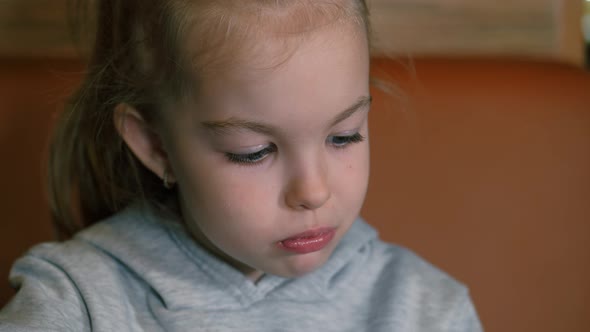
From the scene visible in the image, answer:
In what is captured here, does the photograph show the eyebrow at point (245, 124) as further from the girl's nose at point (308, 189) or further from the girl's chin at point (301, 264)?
the girl's chin at point (301, 264)

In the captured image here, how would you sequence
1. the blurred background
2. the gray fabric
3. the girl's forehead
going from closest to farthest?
1. the girl's forehead
2. the gray fabric
3. the blurred background

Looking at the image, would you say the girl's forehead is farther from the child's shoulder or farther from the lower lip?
the child's shoulder

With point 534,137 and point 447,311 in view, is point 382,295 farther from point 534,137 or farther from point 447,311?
point 534,137

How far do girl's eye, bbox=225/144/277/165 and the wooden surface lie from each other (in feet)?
1.53

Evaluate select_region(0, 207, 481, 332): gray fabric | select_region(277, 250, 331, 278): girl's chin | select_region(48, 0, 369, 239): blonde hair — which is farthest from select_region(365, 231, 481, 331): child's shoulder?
select_region(48, 0, 369, 239): blonde hair

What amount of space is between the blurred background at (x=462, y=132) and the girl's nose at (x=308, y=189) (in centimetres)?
43

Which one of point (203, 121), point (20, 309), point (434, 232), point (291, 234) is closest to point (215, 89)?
point (203, 121)

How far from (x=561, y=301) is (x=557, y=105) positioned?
0.28m

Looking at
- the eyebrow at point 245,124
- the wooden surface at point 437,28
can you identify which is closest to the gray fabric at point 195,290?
the eyebrow at point 245,124

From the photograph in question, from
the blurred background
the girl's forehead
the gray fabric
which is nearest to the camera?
the girl's forehead

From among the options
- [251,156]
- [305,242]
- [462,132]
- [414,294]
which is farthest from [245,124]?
[462,132]

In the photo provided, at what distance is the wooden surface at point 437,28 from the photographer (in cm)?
126

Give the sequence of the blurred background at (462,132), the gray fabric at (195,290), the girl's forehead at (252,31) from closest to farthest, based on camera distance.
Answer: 1. the girl's forehead at (252,31)
2. the gray fabric at (195,290)
3. the blurred background at (462,132)

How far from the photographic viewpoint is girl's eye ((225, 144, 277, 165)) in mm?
848
